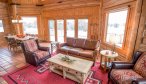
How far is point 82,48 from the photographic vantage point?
14.7 feet

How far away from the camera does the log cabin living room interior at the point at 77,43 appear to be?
2.58 metres

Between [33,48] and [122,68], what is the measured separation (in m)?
3.56

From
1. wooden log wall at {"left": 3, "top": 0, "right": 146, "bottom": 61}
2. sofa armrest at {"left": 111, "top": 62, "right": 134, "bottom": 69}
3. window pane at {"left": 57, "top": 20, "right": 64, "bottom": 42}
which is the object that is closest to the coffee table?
sofa armrest at {"left": 111, "top": 62, "right": 134, "bottom": 69}

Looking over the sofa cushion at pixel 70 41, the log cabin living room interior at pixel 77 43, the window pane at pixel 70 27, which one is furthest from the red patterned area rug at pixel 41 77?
the window pane at pixel 70 27

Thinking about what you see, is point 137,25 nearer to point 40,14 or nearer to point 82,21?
point 82,21

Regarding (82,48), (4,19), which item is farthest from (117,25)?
(4,19)

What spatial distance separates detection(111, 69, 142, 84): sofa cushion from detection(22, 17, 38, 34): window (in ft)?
23.4

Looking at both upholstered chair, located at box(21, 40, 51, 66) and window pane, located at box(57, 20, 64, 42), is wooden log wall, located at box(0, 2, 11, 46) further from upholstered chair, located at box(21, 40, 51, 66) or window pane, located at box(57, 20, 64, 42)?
upholstered chair, located at box(21, 40, 51, 66)

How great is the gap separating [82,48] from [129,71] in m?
2.40

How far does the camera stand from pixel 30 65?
3.73 meters

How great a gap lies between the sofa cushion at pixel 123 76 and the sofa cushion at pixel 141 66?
0.12 meters

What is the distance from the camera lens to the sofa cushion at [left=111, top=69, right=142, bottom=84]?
2.01m

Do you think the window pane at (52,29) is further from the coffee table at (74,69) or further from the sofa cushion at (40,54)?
the coffee table at (74,69)

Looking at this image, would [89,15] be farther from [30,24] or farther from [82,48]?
[30,24]
